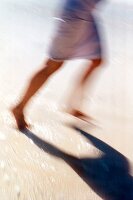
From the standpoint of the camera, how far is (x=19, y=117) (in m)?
3.68

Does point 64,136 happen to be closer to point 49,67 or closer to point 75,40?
point 49,67

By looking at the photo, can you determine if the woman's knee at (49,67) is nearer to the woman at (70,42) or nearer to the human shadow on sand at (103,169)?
the woman at (70,42)

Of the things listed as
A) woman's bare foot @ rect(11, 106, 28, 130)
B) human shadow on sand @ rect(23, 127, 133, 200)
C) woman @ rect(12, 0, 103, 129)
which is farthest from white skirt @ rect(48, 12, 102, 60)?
human shadow on sand @ rect(23, 127, 133, 200)

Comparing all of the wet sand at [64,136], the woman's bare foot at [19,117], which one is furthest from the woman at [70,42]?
the wet sand at [64,136]

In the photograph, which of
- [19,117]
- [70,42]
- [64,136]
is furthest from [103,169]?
[70,42]

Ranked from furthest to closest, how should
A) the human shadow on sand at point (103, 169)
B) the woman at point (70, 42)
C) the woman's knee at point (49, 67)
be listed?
the woman's knee at point (49, 67), the woman at point (70, 42), the human shadow on sand at point (103, 169)

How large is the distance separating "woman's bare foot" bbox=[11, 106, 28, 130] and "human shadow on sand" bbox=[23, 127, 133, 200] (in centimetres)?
5

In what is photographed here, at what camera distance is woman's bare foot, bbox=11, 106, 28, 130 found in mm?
3658

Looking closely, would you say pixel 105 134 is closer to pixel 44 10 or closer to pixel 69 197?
pixel 69 197

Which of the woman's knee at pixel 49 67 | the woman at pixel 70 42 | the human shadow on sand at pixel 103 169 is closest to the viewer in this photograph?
the human shadow on sand at pixel 103 169

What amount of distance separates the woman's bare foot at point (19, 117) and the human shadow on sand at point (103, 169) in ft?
0.18

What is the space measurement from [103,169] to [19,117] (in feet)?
2.71

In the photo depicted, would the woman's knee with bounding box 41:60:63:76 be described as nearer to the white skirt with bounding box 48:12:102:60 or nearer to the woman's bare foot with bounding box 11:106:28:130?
the white skirt with bounding box 48:12:102:60

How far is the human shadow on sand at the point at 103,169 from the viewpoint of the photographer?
116 inches
